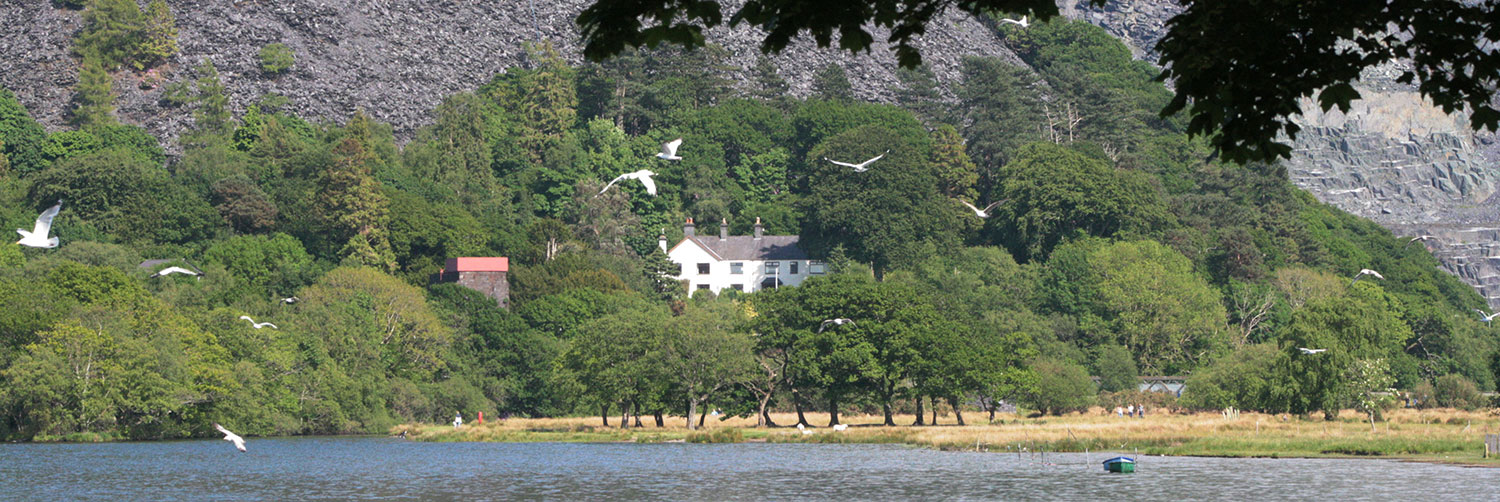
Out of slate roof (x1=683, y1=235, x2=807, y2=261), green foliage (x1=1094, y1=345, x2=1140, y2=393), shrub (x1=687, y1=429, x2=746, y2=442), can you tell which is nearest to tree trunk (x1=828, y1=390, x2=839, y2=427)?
shrub (x1=687, y1=429, x2=746, y2=442)

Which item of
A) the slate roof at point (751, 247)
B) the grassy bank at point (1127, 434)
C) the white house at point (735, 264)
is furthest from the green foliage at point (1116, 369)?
the slate roof at point (751, 247)

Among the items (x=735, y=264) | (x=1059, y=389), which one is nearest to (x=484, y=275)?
(x=735, y=264)

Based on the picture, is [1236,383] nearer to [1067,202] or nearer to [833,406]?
[833,406]

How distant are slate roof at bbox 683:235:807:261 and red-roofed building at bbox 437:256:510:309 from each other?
25.7 meters

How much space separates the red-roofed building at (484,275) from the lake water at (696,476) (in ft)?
199

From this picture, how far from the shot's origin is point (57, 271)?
353 ft

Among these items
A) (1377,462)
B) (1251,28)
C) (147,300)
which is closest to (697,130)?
(147,300)

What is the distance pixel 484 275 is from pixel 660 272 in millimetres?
17040

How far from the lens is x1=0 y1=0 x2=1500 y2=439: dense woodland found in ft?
319

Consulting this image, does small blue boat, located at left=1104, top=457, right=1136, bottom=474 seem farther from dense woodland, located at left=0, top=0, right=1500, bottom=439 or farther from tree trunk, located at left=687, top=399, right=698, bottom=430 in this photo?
tree trunk, located at left=687, top=399, right=698, bottom=430

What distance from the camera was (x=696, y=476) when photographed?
66.7 meters

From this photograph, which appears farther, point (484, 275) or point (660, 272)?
point (660, 272)

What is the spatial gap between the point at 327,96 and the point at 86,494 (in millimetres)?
144476

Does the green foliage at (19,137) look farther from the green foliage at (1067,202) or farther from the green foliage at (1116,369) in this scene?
the green foliage at (1116,369)
